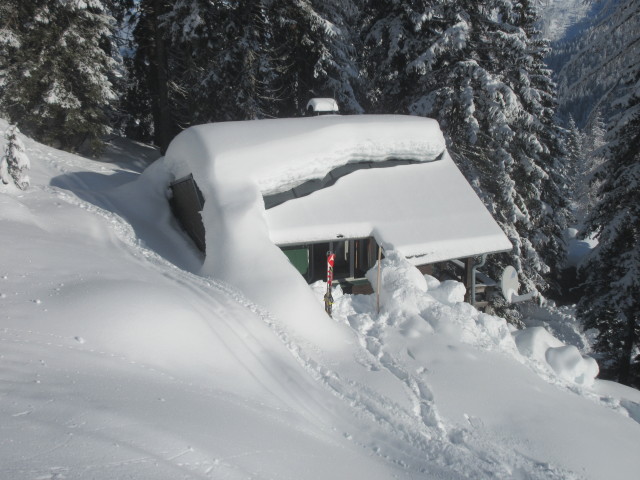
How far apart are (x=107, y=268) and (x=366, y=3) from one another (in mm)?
15848

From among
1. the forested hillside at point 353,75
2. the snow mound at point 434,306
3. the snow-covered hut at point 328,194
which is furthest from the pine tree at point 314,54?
the snow mound at point 434,306

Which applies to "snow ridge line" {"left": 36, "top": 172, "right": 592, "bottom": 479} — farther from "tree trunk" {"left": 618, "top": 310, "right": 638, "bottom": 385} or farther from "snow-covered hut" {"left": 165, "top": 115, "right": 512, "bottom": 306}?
"tree trunk" {"left": 618, "top": 310, "right": 638, "bottom": 385}

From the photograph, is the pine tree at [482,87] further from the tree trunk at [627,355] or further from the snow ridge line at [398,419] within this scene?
the snow ridge line at [398,419]

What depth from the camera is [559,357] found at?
343 inches

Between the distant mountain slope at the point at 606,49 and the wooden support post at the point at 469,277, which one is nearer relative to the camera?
the distant mountain slope at the point at 606,49

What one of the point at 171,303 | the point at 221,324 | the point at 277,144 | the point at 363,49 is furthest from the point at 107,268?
the point at 363,49

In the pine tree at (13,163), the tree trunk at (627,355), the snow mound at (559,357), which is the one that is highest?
the pine tree at (13,163)

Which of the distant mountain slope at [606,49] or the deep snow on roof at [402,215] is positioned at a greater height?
the distant mountain slope at [606,49]

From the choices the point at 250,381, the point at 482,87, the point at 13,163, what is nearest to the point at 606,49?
the point at 482,87

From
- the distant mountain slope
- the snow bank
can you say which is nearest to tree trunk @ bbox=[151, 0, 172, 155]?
the snow bank

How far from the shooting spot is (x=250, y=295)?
812 cm

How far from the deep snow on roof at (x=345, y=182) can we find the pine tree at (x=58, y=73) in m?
6.54

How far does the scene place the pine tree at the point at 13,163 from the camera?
32.2ft

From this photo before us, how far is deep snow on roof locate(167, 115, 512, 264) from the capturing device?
10062 mm
